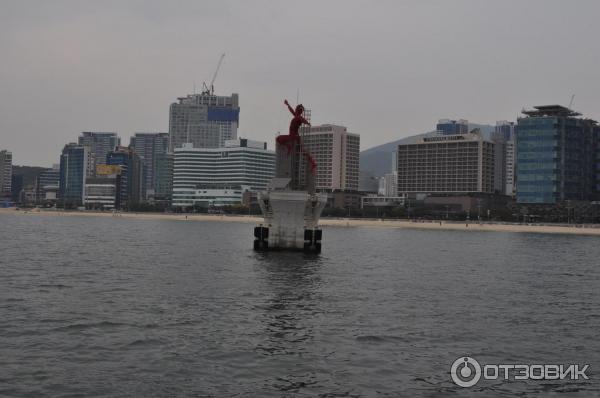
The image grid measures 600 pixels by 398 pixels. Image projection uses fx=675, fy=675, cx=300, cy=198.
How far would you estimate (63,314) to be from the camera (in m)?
42.3

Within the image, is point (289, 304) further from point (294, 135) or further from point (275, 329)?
point (294, 135)

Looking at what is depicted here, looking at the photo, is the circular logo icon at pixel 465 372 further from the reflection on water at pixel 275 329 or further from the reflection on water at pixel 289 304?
the reflection on water at pixel 289 304

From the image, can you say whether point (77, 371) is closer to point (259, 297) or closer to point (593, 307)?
point (259, 297)

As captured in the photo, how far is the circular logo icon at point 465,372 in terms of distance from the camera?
29.4 metres

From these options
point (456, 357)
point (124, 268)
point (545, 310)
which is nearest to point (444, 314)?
point (545, 310)

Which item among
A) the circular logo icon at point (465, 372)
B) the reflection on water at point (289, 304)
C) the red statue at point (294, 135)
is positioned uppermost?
the red statue at point (294, 135)

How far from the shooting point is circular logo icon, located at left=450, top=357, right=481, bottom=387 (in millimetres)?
29353

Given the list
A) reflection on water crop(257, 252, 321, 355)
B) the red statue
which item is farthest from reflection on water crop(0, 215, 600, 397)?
the red statue

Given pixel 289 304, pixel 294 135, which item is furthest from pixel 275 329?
pixel 294 135

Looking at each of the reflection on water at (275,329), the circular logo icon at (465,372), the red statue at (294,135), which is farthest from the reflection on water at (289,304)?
the red statue at (294,135)

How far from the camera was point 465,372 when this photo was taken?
1214 inches

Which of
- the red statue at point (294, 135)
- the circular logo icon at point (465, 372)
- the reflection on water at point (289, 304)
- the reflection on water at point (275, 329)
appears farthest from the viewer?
the red statue at point (294, 135)

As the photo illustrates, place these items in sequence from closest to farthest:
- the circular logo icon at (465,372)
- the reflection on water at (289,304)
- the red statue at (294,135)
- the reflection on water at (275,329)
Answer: the reflection on water at (275,329) → the circular logo icon at (465,372) → the reflection on water at (289,304) → the red statue at (294,135)

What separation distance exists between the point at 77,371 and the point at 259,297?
23.7m
